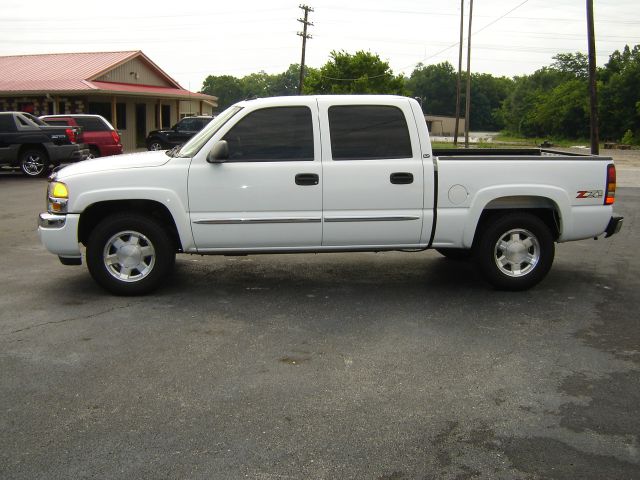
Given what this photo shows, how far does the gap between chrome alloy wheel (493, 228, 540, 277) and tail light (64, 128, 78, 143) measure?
1572cm

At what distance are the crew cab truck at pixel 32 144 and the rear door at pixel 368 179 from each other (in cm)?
1468

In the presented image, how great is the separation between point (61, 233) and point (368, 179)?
2940mm

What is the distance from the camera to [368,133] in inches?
280

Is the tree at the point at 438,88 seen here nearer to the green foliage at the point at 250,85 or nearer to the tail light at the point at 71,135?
the green foliage at the point at 250,85

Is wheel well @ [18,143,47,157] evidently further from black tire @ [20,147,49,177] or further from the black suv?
the black suv

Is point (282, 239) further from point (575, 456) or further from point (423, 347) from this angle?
point (575, 456)

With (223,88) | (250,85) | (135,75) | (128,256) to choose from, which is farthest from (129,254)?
(250,85)

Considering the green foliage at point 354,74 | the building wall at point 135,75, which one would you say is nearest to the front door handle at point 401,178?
the building wall at point 135,75

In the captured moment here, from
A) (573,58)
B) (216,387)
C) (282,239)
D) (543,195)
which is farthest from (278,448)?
(573,58)

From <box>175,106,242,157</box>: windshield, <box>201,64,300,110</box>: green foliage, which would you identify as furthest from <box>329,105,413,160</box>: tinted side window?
<box>201,64,300,110</box>: green foliage

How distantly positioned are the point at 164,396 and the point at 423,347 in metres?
2.06

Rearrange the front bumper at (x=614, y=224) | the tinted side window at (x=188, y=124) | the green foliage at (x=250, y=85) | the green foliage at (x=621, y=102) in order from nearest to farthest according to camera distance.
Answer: the front bumper at (x=614, y=224) < the tinted side window at (x=188, y=124) < the green foliage at (x=621, y=102) < the green foliage at (x=250, y=85)

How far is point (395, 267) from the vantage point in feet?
28.2

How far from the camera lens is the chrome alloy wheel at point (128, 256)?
6988mm
